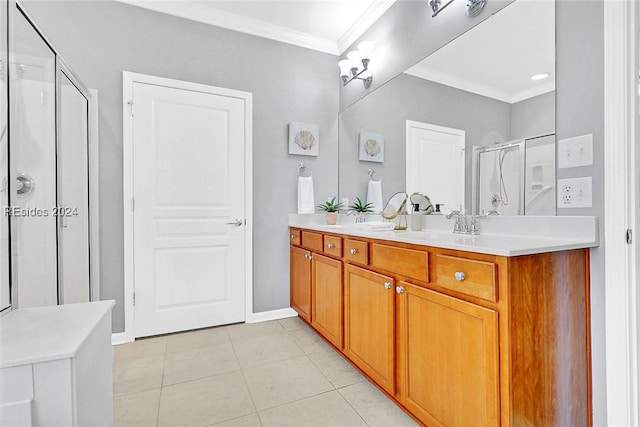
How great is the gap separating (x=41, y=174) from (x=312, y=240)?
164 centimetres

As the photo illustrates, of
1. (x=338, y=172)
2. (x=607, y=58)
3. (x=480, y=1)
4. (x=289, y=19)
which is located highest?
(x=289, y=19)

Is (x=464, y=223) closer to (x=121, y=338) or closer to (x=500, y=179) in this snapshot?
(x=500, y=179)

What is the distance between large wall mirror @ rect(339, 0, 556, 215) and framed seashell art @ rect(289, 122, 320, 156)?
28.1 inches

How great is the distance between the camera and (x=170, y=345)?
2281 mm

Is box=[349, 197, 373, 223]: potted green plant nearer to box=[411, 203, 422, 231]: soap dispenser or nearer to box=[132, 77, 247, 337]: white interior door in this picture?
box=[411, 203, 422, 231]: soap dispenser

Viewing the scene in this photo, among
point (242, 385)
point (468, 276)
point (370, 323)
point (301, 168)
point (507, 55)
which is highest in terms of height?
point (507, 55)

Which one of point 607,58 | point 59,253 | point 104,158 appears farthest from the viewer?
point 104,158

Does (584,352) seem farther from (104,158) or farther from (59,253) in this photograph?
(104,158)

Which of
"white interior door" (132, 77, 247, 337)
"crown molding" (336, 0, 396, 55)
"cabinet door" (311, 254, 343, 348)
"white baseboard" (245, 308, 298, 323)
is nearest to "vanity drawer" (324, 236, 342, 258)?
"cabinet door" (311, 254, 343, 348)

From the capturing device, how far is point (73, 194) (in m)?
1.90

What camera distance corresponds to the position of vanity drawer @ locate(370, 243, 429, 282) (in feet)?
4.35

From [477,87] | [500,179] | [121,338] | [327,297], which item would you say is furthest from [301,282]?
[477,87]

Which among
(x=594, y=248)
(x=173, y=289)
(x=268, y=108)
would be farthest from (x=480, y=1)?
(x=173, y=289)

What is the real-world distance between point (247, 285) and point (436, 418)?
1.85 metres
